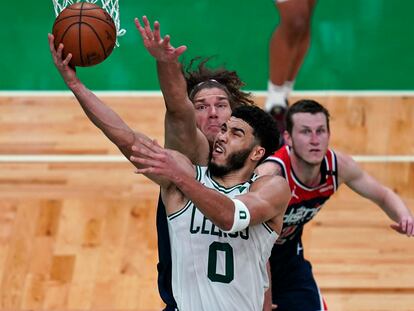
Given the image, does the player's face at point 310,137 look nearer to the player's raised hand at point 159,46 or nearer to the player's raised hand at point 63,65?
the player's raised hand at point 159,46

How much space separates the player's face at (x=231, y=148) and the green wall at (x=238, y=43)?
159 inches

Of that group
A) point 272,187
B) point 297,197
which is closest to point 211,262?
point 272,187

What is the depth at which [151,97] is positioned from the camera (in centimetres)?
817

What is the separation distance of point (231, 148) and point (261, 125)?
0.19m

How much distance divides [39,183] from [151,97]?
4.53 feet

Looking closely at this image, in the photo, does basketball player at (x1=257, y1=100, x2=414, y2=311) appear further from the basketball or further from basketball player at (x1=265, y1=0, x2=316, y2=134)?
basketball player at (x1=265, y1=0, x2=316, y2=134)

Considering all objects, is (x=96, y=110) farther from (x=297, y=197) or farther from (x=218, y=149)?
(x=297, y=197)

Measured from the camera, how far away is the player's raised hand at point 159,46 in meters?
3.93

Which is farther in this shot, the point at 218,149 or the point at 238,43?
the point at 238,43

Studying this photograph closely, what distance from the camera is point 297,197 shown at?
5305 mm

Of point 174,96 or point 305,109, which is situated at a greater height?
point 305,109

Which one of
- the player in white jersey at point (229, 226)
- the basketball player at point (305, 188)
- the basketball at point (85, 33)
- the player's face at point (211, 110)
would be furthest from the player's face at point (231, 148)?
the basketball player at point (305, 188)

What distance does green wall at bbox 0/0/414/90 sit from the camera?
8.38m

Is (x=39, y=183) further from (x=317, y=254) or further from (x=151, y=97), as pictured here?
(x=317, y=254)
